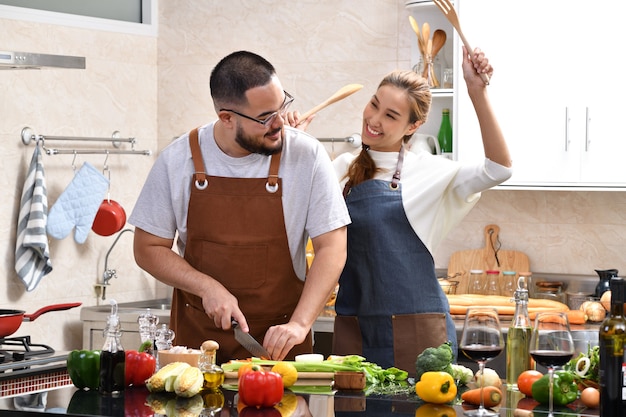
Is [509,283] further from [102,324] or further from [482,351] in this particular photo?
[482,351]

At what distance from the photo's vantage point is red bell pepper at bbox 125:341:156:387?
241 centimetres

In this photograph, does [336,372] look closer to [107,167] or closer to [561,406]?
[561,406]

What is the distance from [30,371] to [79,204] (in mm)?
1631

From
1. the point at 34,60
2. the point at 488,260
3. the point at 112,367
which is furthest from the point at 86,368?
the point at 488,260

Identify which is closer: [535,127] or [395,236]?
[395,236]

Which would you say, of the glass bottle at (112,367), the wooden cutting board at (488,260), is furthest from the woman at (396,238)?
the wooden cutting board at (488,260)

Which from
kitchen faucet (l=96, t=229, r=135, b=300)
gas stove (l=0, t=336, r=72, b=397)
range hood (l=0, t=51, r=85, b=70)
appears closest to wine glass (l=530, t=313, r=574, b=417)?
gas stove (l=0, t=336, r=72, b=397)

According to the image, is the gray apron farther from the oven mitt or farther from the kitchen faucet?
the kitchen faucet

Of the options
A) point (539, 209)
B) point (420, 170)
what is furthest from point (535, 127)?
point (420, 170)

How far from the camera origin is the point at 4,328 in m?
3.27

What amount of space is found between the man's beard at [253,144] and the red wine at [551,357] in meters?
1.06

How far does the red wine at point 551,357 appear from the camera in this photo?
6.98ft

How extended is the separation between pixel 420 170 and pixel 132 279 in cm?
223

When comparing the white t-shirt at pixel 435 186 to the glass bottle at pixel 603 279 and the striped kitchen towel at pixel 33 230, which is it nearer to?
the glass bottle at pixel 603 279
